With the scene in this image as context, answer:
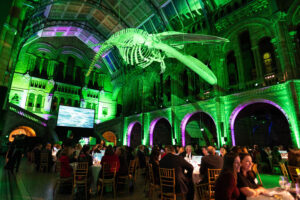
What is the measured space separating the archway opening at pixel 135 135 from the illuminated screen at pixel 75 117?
4.99m

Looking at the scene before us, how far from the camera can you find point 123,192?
4520mm

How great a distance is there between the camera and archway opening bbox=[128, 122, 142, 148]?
19.7 m

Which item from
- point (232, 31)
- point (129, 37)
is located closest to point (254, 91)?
point (232, 31)

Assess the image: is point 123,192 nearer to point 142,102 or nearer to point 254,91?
point 254,91

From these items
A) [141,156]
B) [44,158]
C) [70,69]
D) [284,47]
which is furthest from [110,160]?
[70,69]

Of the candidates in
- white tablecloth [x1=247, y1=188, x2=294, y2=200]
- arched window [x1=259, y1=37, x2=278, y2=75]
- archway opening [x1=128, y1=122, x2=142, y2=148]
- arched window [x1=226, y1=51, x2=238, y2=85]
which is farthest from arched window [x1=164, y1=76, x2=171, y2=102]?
white tablecloth [x1=247, y1=188, x2=294, y2=200]

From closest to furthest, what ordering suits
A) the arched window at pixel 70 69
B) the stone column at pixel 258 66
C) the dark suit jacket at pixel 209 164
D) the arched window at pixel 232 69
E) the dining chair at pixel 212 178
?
the dining chair at pixel 212 178, the dark suit jacket at pixel 209 164, the stone column at pixel 258 66, the arched window at pixel 232 69, the arched window at pixel 70 69

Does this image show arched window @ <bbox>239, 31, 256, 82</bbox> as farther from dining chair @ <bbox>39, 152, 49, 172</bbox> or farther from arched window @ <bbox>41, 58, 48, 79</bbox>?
arched window @ <bbox>41, 58, 48, 79</bbox>

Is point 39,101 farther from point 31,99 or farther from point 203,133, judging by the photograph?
point 203,133

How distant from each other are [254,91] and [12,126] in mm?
18674

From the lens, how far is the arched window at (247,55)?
13.1m

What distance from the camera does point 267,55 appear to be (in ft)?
39.6

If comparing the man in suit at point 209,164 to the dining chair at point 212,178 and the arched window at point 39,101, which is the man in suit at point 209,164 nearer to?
the dining chair at point 212,178

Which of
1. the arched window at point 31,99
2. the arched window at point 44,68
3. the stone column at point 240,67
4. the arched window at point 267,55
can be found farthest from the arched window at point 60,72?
the arched window at point 267,55
